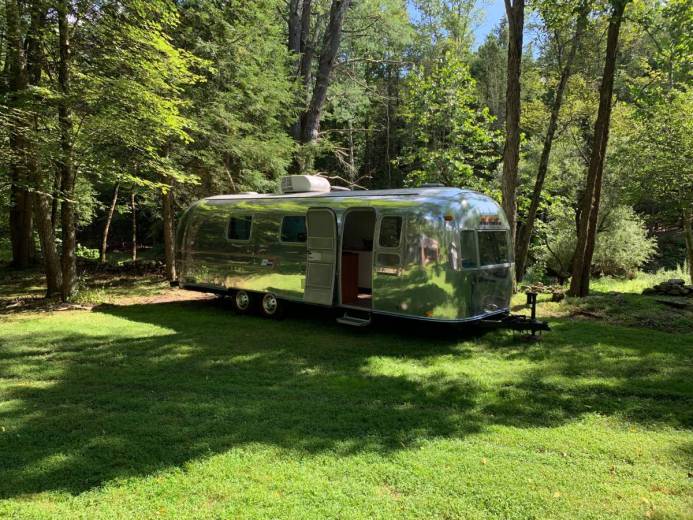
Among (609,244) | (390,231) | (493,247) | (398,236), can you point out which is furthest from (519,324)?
(609,244)

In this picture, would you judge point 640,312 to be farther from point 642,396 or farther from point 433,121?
point 433,121

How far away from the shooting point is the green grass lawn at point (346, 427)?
3328mm

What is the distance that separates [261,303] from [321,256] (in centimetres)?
214

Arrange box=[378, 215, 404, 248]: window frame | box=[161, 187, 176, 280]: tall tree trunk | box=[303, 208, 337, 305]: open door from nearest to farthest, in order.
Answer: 1. box=[378, 215, 404, 248]: window frame
2. box=[303, 208, 337, 305]: open door
3. box=[161, 187, 176, 280]: tall tree trunk

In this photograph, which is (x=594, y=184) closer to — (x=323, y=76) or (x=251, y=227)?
(x=251, y=227)

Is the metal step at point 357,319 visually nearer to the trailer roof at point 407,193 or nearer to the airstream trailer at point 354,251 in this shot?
the airstream trailer at point 354,251

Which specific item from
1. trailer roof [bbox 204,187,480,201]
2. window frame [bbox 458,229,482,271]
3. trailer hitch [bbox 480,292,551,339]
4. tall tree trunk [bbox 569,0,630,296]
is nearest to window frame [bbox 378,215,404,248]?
trailer roof [bbox 204,187,480,201]

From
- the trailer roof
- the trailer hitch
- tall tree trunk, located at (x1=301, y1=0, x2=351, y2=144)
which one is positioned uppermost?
tall tree trunk, located at (x1=301, y1=0, x2=351, y2=144)

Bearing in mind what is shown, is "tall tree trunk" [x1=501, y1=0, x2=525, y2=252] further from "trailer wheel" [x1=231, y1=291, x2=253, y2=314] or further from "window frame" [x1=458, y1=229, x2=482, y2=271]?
"trailer wheel" [x1=231, y1=291, x2=253, y2=314]

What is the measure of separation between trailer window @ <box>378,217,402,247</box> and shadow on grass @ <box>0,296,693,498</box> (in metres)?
1.61

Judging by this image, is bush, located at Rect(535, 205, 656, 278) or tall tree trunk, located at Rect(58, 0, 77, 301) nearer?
tall tree trunk, located at Rect(58, 0, 77, 301)

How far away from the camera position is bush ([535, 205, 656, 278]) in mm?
18875

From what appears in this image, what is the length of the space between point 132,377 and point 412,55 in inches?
A: 1196

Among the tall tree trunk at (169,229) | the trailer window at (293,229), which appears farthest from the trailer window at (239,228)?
the tall tree trunk at (169,229)
